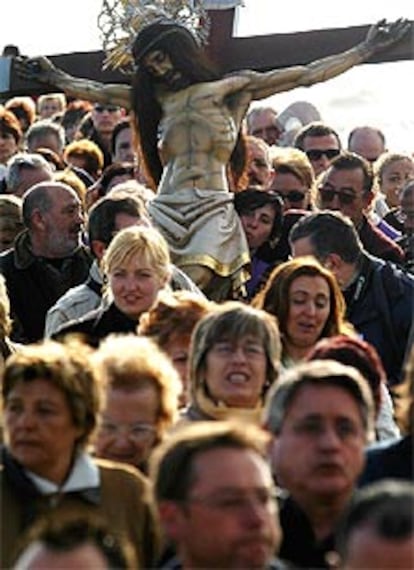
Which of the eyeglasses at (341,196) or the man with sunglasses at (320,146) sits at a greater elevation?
the eyeglasses at (341,196)

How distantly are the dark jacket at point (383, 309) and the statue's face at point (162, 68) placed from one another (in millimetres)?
1879

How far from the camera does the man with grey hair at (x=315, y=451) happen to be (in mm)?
5980

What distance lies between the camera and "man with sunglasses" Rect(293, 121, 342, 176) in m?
14.0

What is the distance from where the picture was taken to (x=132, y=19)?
1275 cm

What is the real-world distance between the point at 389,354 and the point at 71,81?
3516 mm

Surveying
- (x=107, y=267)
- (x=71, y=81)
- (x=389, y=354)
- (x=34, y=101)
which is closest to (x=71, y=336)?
(x=107, y=267)

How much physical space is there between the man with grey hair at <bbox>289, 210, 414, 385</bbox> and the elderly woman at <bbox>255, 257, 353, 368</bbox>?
1026 mm

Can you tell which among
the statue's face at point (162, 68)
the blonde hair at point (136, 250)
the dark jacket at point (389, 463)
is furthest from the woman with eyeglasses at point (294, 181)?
the dark jacket at point (389, 463)

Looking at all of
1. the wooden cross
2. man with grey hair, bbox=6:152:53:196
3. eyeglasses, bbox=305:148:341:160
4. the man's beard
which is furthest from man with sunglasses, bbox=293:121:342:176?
the man's beard

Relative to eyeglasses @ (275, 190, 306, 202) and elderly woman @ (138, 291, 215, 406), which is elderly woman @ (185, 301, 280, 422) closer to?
elderly woman @ (138, 291, 215, 406)

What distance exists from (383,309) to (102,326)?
4.16ft

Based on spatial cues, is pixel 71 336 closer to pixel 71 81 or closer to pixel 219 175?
pixel 219 175

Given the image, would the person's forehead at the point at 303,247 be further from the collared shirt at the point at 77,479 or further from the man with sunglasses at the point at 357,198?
the collared shirt at the point at 77,479

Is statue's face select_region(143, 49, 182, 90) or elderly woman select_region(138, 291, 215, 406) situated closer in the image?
elderly woman select_region(138, 291, 215, 406)
